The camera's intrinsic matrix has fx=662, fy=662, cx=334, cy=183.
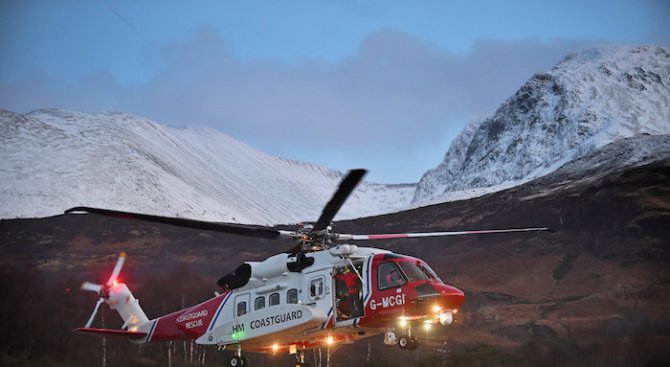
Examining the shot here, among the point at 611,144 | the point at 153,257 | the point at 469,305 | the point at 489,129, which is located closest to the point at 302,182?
the point at 489,129

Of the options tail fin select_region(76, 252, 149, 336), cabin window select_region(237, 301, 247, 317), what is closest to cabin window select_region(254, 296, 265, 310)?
cabin window select_region(237, 301, 247, 317)

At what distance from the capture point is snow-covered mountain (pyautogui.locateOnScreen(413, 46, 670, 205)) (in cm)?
12362

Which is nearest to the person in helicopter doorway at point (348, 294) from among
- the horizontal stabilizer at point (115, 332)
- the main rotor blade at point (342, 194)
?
the main rotor blade at point (342, 194)

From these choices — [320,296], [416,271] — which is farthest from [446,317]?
[320,296]

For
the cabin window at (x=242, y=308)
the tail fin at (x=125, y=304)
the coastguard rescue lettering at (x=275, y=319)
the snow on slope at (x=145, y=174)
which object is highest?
the snow on slope at (x=145, y=174)

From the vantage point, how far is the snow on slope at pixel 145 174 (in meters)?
90.0

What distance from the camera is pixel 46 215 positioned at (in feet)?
270

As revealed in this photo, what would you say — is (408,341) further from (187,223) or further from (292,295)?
(187,223)

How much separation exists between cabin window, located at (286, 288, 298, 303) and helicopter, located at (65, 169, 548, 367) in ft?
0.10

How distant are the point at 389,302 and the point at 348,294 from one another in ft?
4.58

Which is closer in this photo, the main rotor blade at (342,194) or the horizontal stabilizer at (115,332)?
the main rotor blade at (342,194)

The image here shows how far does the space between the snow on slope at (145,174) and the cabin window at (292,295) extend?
7135cm

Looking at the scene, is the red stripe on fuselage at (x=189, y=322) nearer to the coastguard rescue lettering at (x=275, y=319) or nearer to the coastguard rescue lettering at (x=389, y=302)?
the coastguard rescue lettering at (x=275, y=319)

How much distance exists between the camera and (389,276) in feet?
61.3
